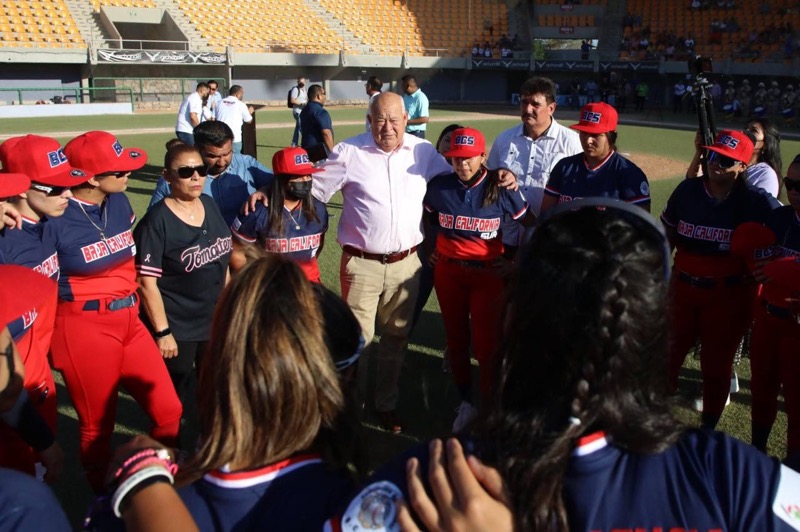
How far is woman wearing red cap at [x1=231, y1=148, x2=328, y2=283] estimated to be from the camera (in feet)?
13.4

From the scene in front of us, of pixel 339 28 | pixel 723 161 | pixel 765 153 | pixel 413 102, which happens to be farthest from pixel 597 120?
pixel 339 28

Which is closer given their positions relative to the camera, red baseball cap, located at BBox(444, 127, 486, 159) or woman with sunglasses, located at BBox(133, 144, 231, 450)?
woman with sunglasses, located at BBox(133, 144, 231, 450)

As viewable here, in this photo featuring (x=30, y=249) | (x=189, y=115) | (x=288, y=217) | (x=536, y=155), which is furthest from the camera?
(x=189, y=115)

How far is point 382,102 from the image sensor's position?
4305 millimetres

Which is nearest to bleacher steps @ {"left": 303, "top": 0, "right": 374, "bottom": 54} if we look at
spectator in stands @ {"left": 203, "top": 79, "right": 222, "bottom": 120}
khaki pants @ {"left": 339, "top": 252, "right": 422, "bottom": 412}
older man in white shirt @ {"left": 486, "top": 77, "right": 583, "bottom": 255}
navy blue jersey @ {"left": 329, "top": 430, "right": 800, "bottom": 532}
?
spectator in stands @ {"left": 203, "top": 79, "right": 222, "bottom": 120}

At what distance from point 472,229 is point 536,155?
1153 millimetres

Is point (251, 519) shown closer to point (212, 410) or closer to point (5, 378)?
point (212, 410)

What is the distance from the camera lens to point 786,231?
146 inches

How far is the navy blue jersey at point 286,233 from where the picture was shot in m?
4.12

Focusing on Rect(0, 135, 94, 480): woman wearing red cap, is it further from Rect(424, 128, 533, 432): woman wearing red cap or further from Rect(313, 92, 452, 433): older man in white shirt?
Rect(424, 128, 533, 432): woman wearing red cap

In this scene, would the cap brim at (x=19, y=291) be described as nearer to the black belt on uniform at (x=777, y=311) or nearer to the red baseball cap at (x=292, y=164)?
the red baseball cap at (x=292, y=164)

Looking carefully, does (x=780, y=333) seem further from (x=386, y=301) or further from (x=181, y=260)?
(x=181, y=260)

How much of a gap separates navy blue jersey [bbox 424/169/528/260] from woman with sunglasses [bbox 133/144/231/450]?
4.66 ft

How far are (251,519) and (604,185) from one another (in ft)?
11.3
